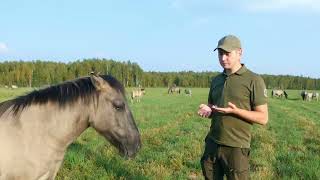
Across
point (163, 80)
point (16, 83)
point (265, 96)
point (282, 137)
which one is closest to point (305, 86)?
point (163, 80)

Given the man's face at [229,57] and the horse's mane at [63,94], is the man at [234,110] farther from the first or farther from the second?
the horse's mane at [63,94]

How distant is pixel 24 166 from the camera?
4758 millimetres

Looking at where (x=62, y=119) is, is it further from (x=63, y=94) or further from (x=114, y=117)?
(x=114, y=117)

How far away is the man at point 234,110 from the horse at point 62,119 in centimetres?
98

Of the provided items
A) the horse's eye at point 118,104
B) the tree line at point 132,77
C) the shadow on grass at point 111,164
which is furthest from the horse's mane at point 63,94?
the tree line at point 132,77

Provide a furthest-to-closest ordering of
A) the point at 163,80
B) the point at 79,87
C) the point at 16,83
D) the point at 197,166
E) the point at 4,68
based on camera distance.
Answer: the point at 163,80 < the point at 4,68 < the point at 16,83 < the point at 197,166 < the point at 79,87

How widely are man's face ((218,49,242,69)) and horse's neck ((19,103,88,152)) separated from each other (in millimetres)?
1653

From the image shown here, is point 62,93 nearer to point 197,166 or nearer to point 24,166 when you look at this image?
point 24,166

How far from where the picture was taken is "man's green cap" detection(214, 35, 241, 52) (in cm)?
505

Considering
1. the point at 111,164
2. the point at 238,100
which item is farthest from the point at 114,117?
the point at 111,164

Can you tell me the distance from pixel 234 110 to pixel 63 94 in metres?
1.93

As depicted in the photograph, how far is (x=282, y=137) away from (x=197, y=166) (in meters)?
6.56

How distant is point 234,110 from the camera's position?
196 inches

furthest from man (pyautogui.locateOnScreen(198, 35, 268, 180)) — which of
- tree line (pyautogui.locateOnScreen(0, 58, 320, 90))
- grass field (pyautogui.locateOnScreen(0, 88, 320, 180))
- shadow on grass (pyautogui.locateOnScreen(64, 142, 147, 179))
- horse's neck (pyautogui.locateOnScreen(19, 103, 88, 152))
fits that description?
tree line (pyautogui.locateOnScreen(0, 58, 320, 90))
